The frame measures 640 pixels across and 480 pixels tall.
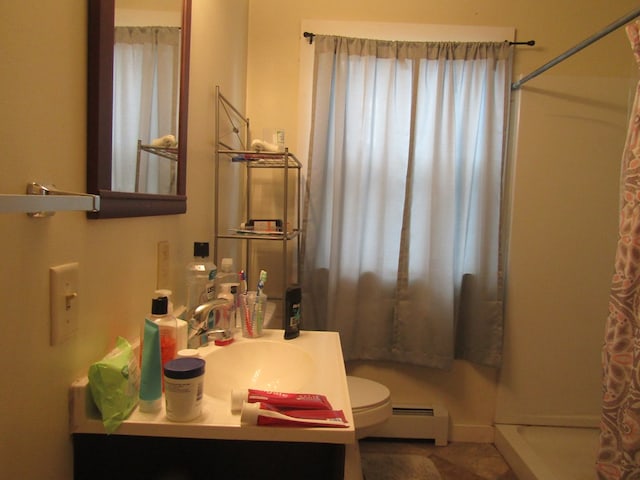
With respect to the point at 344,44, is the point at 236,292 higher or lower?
lower

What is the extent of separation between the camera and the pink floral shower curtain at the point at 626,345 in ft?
3.80

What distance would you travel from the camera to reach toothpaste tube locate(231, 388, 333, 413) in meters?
0.70

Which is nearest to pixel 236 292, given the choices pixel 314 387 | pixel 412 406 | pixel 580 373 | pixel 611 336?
pixel 314 387

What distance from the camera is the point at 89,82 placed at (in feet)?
2.09

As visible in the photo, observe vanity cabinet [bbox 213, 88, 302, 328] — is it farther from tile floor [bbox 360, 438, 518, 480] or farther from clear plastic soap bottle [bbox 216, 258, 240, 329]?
tile floor [bbox 360, 438, 518, 480]

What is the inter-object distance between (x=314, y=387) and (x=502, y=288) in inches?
58.5

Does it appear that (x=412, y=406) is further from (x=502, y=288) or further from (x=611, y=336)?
(x=611, y=336)

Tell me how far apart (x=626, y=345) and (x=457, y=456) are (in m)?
1.09

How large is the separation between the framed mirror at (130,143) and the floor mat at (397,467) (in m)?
1.49

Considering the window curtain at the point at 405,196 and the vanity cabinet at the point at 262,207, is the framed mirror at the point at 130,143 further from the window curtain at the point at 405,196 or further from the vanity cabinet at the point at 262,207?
the window curtain at the point at 405,196

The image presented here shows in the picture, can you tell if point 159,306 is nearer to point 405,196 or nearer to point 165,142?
point 165,142

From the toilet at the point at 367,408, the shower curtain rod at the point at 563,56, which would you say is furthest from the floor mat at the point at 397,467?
the shower curtain rod at the point at 563,56

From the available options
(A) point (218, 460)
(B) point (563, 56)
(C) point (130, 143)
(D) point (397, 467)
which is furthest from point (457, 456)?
(C) point (130, 143)

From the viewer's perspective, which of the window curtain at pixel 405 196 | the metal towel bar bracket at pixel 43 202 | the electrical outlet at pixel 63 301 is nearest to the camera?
the metal towel bar bracket at pixel 43 202
